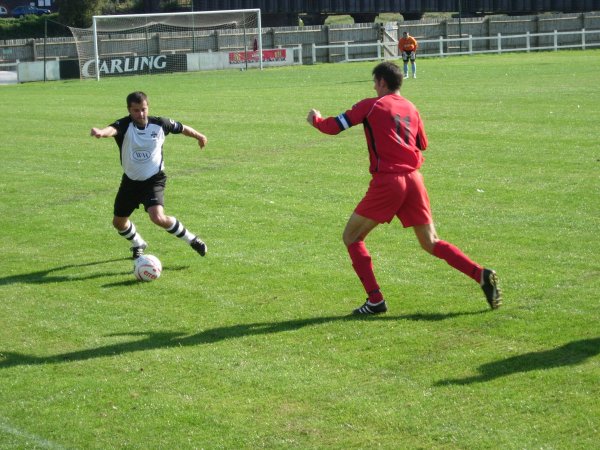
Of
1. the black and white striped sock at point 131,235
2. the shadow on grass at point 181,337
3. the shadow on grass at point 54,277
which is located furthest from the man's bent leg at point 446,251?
the black and white striped sock at point 131,235

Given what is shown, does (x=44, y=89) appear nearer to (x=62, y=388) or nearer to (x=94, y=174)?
(x=94, y=174)

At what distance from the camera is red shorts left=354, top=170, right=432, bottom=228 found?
25.8ft

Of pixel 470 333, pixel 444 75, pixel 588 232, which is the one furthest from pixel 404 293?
pixel 444 75

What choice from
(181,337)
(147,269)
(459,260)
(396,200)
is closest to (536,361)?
(459,260)

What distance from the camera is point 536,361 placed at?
6.88 meters

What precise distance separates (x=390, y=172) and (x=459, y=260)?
3.08ft

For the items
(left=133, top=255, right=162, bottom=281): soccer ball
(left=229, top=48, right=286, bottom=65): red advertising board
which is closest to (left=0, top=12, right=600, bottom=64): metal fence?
(left=229, top=48, right=286, bottom=65): red advertising board

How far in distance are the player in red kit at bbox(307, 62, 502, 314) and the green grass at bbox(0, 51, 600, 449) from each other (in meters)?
0.39

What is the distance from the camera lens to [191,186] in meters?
14.9

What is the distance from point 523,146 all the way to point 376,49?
1390 inches

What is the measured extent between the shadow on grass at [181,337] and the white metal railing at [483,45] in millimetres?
40631

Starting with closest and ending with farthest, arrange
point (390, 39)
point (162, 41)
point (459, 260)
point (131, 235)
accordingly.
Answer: point (459, 260) < point (131, 235) < point (162, 41) < point (390, 39)

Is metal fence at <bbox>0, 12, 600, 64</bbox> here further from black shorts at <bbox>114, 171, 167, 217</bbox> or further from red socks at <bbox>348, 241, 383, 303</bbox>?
red socks at <bbox>348, 241, 383, 303</bbox>

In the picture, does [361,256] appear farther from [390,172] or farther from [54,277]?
[54,277]
